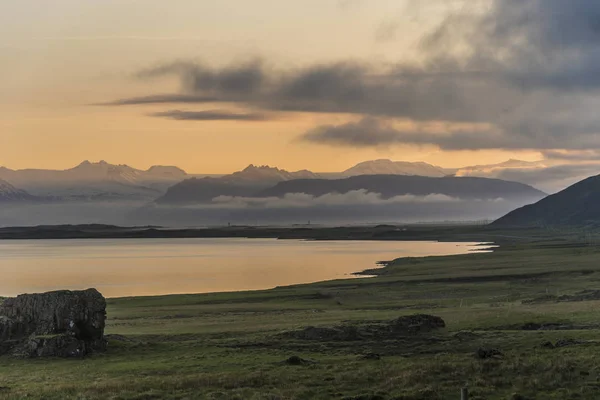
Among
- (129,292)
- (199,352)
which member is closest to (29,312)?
(199,352)

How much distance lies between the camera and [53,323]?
4788cm

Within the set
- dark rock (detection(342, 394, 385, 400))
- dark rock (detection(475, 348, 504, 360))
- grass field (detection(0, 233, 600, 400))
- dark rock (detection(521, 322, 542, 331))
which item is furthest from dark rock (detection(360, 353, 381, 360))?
dark rock (detection(521, 322, 542, 331))

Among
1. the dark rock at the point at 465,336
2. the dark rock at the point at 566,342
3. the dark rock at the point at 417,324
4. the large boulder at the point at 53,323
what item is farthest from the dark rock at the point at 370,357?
the large boulder at the point at 53,323

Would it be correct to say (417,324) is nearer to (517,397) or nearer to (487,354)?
(487,354)

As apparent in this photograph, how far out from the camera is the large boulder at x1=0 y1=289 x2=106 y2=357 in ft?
152

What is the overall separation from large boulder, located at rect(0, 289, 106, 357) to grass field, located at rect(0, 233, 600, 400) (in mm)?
1602

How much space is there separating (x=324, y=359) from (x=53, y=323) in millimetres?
19407

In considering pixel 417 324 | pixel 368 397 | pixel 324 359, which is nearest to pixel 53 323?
pixel 324 359

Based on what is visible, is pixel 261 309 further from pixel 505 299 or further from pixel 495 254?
pixel 495 254

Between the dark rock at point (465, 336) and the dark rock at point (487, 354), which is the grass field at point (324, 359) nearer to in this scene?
the dark rock at point (465, 336)

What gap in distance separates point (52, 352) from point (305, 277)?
349 ft

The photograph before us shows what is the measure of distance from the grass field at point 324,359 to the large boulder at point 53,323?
5.26 ft

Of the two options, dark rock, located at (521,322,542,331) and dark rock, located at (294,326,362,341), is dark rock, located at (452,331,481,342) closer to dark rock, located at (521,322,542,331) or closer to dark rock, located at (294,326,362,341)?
dark rock, located at (521,322,542,331)

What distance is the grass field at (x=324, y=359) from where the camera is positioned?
1212 inches
